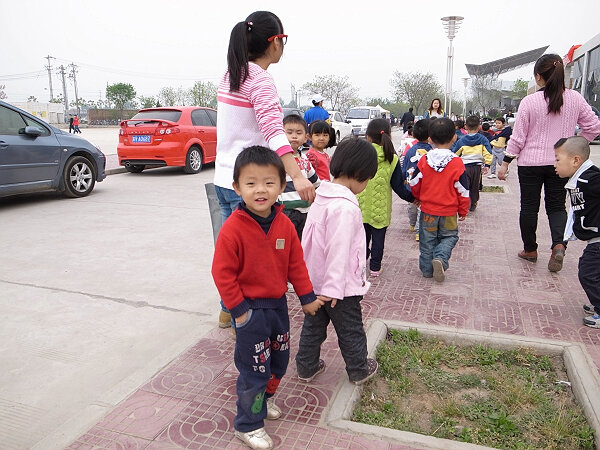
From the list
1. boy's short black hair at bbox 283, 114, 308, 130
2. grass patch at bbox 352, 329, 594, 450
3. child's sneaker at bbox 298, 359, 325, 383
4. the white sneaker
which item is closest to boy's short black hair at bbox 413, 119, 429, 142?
boy's short black hair at bbox 283, 114, 308, 130

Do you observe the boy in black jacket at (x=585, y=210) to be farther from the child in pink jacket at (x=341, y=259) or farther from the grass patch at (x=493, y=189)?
the grass patch at (x=493, y=189)

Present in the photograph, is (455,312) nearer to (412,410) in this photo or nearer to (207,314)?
(412,410)

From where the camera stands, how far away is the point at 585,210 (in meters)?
3.53

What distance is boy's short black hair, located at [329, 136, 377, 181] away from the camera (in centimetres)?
259

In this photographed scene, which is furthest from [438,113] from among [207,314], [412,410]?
[412,410]

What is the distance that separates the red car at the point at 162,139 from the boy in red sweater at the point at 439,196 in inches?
294

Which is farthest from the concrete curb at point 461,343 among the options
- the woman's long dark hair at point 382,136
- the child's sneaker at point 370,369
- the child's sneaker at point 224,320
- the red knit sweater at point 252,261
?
the woman's long dark hair at point 382,136

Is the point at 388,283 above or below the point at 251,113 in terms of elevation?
below

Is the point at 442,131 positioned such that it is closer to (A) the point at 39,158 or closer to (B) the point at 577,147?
(B) the point at 577,147

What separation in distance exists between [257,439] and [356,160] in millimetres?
1444

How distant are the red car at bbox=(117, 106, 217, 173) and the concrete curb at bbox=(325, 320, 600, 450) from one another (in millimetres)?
8434

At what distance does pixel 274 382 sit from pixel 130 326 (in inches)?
61.3

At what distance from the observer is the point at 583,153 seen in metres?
3.66

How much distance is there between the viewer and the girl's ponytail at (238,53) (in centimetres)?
272
